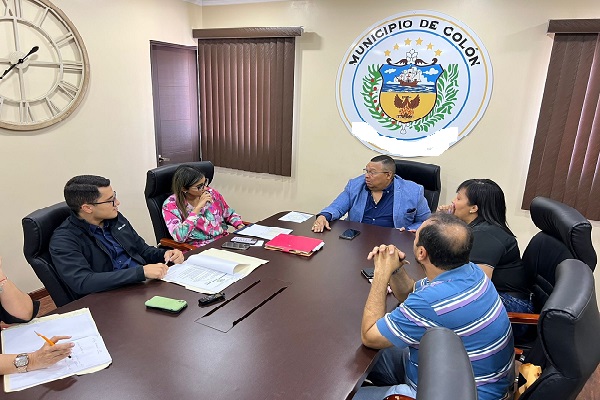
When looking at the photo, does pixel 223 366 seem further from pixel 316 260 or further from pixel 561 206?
pixel 561 206

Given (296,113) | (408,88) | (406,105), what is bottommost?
(296,113)

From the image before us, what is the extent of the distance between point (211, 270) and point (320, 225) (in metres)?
0.84

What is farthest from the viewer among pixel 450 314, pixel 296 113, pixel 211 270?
pixel 296 113

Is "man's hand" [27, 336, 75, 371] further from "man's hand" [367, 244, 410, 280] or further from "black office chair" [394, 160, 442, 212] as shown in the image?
"black office chair" [394, 160, 442, 212]

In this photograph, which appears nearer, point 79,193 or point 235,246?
point 79,193

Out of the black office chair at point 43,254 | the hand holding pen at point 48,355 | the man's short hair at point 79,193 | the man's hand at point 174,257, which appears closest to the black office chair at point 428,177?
the man's hand at point 174,257

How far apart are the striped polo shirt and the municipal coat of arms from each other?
7.00 ft

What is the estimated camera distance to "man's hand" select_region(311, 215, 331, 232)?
96.4 inches

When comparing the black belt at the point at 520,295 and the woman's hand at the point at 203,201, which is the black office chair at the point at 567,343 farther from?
the woman's hand at the point at 203,201

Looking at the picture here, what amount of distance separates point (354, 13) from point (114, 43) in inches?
76.4

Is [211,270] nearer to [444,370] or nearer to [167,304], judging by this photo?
[167,304]

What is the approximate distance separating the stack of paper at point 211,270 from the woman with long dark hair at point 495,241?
1.01 meters

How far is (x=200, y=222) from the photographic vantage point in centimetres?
262

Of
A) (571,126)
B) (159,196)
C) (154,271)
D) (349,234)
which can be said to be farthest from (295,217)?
(571,126)
